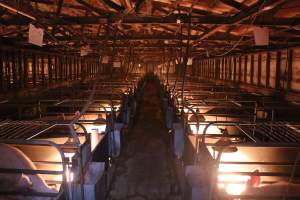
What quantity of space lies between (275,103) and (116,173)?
4.58m

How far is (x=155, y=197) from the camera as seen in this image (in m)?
6.26

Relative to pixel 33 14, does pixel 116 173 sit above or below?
below

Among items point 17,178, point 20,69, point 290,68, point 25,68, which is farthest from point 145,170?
point 25,68

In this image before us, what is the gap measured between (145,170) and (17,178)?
4.47 meters

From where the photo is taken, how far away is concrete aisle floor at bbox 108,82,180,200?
6.40m

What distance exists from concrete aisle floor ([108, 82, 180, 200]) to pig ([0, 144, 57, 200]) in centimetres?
256

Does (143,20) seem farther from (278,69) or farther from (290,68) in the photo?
(278,69)

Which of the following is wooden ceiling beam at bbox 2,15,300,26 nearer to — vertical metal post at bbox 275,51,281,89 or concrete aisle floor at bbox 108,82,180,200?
concrete aisle floor at bbox 108,82,180,200

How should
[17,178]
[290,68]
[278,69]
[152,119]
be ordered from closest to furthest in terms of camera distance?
[17,178]
[290,68]
[278,69]
[152,119]

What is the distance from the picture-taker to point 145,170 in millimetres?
7633

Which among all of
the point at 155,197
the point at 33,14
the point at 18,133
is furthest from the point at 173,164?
the point at 33,14

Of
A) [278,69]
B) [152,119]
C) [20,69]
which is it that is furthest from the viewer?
[152,119]

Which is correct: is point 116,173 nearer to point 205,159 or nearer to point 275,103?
point 205,159

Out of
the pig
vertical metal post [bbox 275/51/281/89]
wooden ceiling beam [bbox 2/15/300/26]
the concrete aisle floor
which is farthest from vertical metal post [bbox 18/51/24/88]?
vertical metal post [bbox 275/51/281/89]
